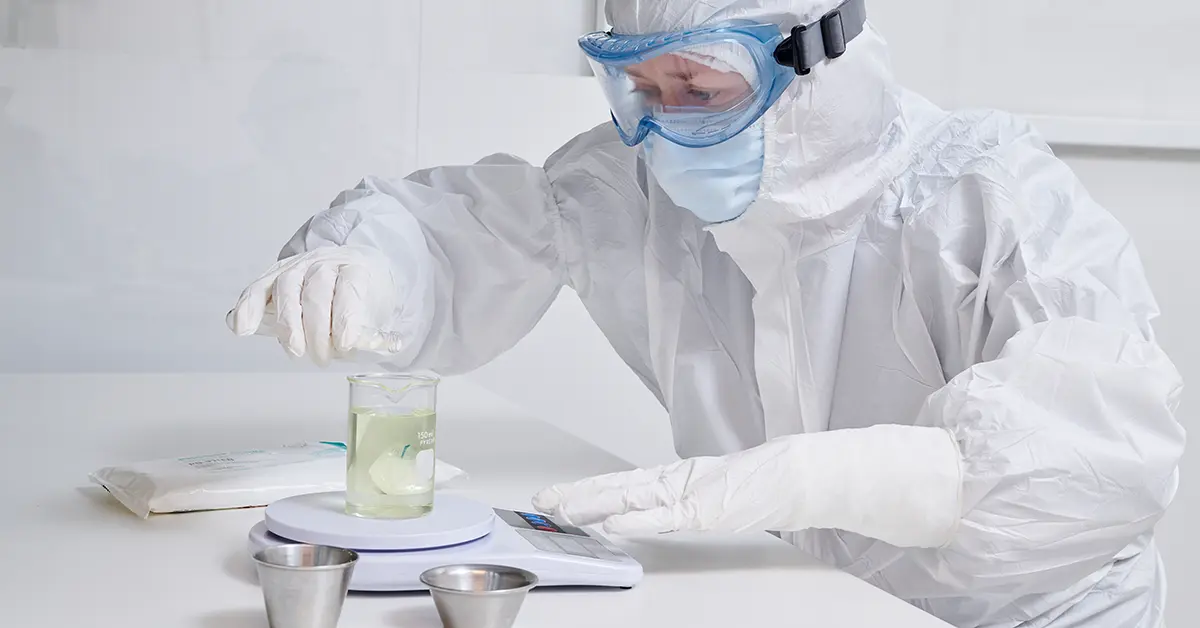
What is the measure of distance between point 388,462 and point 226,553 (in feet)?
0.50

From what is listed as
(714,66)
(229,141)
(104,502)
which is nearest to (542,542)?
(104,502)

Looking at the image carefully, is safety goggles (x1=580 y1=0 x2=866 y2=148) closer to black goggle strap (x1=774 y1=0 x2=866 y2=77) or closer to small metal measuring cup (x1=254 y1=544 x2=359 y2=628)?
black goggle strap (x1=774 y1=0 x2=866 y2=77)

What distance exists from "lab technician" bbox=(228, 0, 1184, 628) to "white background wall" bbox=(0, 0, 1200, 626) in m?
0.42

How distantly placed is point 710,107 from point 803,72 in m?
0.11

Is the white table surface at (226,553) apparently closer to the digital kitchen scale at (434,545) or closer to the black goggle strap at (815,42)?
the digital kitchen scale at (434,545)

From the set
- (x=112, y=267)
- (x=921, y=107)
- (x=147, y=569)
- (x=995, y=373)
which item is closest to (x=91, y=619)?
(x=147, y=569)

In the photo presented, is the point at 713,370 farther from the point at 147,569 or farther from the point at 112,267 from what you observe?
the point at 112,267

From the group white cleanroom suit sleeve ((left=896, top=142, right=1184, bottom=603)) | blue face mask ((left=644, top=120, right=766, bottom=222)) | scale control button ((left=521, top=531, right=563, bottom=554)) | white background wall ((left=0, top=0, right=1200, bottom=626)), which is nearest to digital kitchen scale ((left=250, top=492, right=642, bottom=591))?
scale control button ((left=521, top=531, right=563, bottom=554))

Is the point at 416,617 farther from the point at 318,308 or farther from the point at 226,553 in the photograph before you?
A: the point at 318,308

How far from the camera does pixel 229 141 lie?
1843mm

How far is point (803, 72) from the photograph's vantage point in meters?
1.18

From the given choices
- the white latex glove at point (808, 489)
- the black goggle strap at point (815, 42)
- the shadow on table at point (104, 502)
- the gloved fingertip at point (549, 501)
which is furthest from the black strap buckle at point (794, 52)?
the shadow on table at point (104, 502)

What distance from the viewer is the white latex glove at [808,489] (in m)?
0.93

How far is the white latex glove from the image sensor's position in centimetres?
93
